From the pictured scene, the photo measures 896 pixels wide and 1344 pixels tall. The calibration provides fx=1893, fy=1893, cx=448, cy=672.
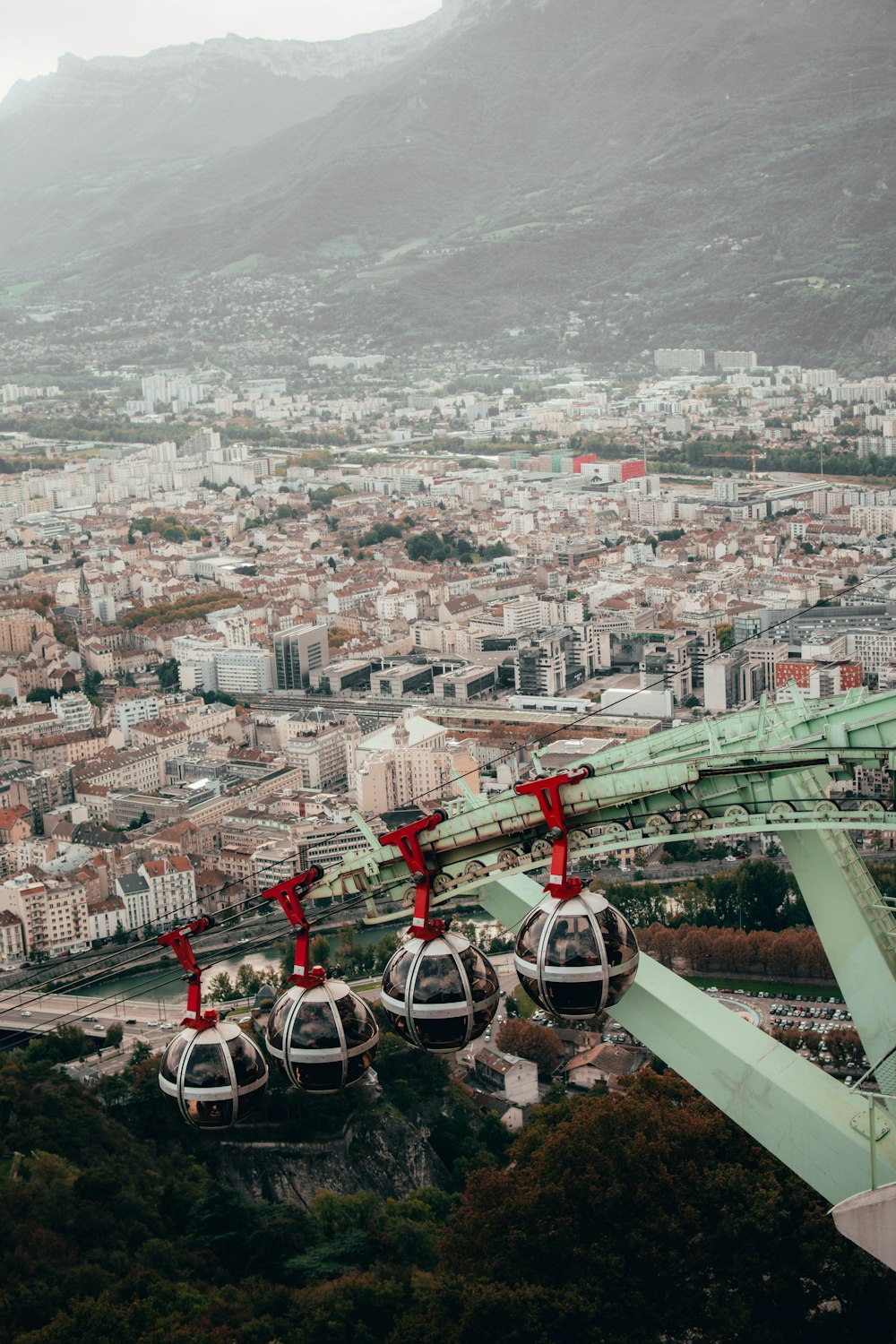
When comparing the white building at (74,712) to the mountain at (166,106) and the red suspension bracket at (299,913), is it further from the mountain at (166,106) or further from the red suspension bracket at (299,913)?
the mountain at (166,106)

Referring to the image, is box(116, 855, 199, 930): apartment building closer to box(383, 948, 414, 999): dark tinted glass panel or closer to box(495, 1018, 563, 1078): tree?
box(495, 1018, 563, 1078): tree

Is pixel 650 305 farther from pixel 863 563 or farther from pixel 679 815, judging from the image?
pixel 679 815

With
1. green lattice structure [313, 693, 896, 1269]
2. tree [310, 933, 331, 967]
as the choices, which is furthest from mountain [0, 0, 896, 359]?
green lattice structure [313, 693, 896, 1269]

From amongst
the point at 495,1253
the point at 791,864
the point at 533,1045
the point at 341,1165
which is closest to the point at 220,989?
the point at 533,1045

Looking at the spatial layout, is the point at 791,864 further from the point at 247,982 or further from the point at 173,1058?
the point at 247,982

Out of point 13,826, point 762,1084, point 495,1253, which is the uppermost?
point 762,1084
